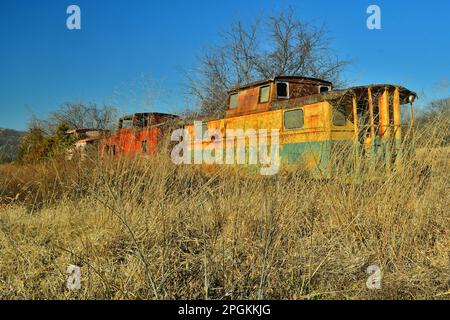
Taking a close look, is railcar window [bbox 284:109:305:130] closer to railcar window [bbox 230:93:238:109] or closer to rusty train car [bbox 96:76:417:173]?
rusty train car [bbox 96:76:417:173]

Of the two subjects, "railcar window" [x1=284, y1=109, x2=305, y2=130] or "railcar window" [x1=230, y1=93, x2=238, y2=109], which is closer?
"railcar window" [x1=284, y1=109, x2=305, y2=130]

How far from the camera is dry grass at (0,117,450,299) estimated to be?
205 cm

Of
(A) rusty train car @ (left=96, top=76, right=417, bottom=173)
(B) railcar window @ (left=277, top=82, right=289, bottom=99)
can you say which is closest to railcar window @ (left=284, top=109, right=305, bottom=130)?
(A) rusty train car @ (left=96, top=76, right=417, bottom=173)

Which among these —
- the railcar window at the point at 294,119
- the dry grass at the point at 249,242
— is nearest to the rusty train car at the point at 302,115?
the railcar window at the point at 294,119

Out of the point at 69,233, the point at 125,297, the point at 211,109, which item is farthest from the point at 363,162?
the point at 211,109

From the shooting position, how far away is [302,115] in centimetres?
736

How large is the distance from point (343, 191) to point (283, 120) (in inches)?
190

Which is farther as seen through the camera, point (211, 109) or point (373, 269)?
point (211, 109)

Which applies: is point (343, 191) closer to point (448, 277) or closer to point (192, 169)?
point (448, 277)

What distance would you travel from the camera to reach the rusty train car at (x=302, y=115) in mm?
5291

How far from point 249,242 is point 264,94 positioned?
6.54 m

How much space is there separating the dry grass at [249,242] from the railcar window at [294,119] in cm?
394
